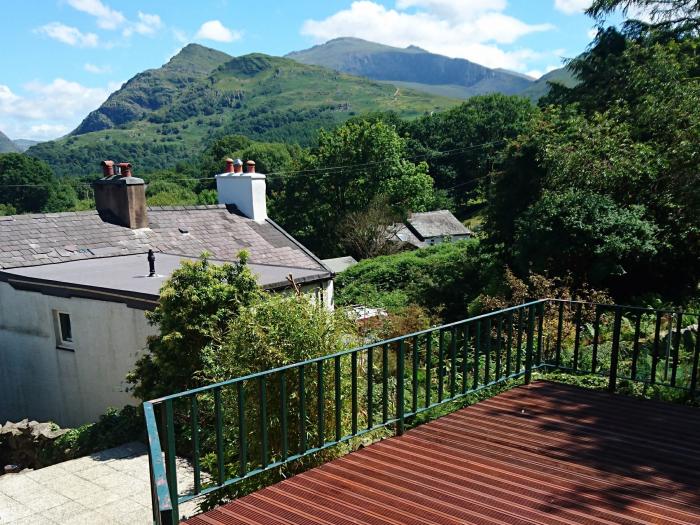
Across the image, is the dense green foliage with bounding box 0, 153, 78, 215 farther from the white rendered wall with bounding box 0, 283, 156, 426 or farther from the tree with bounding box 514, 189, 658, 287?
the tree with bounding box 514, 189, 658, 287

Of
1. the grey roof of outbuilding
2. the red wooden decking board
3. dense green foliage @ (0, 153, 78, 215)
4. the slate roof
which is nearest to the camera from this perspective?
the red wooden decking board

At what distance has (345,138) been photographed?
138 ft

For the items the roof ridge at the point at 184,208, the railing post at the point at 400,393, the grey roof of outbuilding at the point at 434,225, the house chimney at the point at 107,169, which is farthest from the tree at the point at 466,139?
the railing post at the point at 400,393

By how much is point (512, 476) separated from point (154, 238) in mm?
12472

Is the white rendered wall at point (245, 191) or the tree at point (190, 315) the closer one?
the tree at point (190, 315)

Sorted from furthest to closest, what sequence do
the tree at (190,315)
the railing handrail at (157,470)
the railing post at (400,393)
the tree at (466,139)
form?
the tree at (466,139) < the tree at (190,315) < the railing post at (400,393) < the railing handrail at (157,470)

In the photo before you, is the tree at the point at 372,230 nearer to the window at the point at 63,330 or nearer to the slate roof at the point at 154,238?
the slate roof at the point at 154,238

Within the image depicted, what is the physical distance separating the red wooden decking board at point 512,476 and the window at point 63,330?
333 inches

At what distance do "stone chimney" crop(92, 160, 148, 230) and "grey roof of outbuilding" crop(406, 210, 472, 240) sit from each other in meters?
30.5

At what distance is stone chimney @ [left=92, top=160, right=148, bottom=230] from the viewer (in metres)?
14.6

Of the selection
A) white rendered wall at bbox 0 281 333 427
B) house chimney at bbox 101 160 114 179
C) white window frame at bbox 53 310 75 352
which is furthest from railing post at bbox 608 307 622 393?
house chimney at bbox 101 160 114 179

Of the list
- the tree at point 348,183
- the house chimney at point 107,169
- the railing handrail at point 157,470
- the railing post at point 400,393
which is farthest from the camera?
the tree at point 348,183

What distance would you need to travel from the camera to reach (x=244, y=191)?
677 inches

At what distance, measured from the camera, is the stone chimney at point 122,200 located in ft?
47.9
